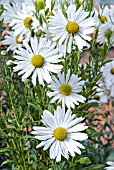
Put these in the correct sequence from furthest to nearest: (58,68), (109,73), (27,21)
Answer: (109,73)
(27,21)
(58,68)

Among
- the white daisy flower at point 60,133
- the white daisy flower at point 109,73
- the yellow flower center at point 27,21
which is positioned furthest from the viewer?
the white daisy flower at point 109,73

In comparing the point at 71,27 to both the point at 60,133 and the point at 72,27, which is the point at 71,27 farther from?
the point at 60,133

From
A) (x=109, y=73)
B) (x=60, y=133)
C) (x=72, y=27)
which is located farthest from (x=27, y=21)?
(x=109, y=73)

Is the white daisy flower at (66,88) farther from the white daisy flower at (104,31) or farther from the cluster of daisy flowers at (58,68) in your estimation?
the white daisy flower at (104,31)

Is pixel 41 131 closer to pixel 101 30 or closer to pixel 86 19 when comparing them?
pixel 86 19

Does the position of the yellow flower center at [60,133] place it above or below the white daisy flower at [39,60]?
below

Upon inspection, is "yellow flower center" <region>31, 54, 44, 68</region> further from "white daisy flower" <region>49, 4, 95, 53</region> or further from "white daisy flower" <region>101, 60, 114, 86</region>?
"white daisy flower" <region>101, 60, 114, 86</region>

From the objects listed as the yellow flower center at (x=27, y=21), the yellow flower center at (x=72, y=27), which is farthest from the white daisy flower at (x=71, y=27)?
the yellow flower center at (x=27, y=21)
